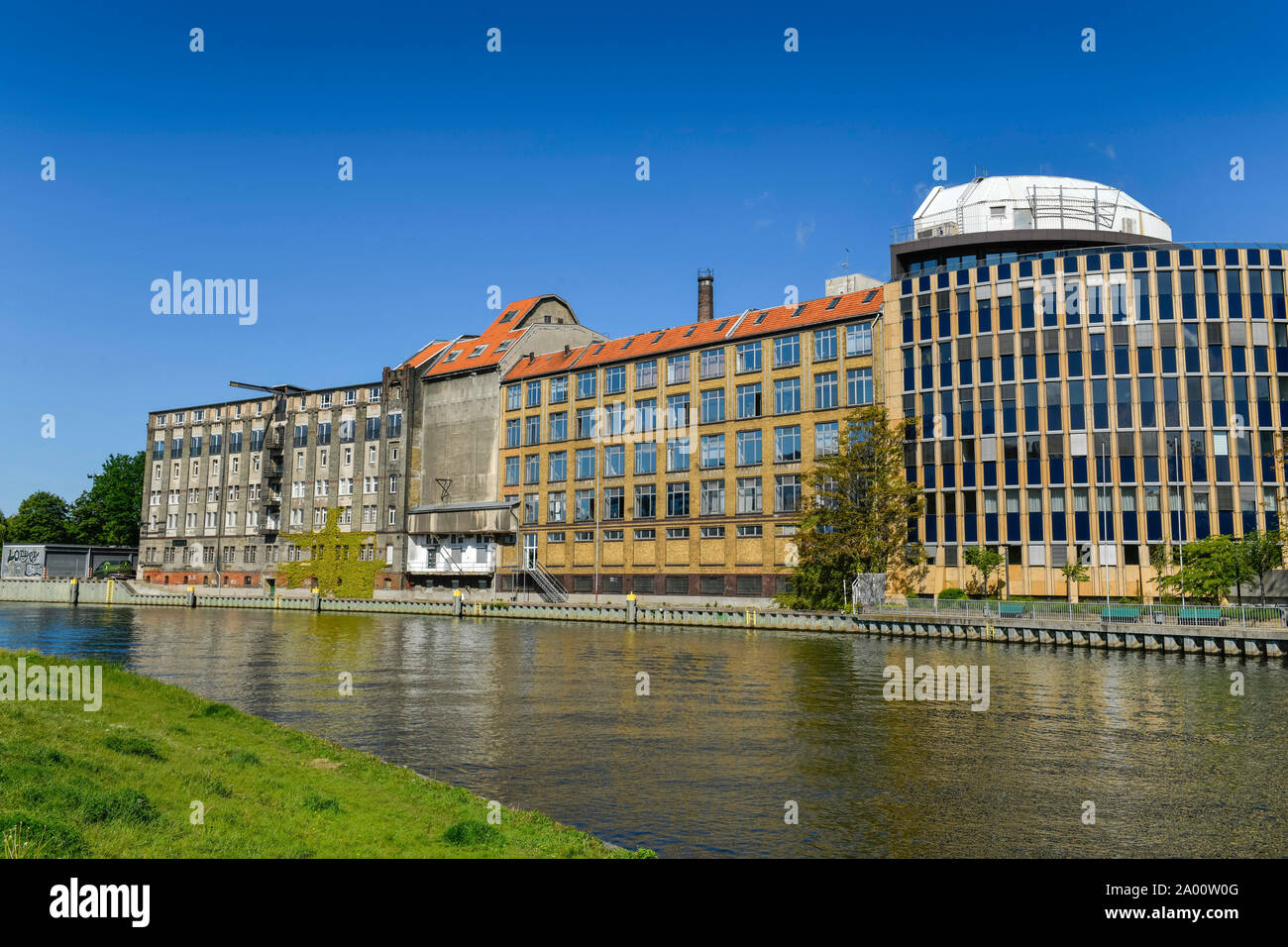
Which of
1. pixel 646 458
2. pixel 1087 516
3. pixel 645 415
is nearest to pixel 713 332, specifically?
pixel 645 415

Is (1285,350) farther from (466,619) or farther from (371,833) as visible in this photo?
(371,833)

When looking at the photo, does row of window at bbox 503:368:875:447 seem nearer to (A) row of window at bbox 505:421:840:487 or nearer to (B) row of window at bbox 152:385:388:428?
(A) row of window at bbox 505:421:840:487

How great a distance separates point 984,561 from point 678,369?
32.5m

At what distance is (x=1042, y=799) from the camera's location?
771 inches

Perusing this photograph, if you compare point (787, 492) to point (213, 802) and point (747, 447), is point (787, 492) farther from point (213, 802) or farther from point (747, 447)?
point (213, 802)

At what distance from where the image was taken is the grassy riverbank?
11070 mm

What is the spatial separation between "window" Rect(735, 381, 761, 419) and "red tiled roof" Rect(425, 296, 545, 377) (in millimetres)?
30064

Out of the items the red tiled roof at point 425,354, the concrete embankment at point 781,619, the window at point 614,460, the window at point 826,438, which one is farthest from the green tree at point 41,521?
the window at point 826,438

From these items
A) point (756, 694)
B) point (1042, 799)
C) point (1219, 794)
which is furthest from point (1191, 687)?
point (1042, 799)

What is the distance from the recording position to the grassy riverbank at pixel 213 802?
11.1 m

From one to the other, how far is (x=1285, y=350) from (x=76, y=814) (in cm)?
8270

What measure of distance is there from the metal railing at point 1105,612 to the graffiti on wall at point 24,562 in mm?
113017

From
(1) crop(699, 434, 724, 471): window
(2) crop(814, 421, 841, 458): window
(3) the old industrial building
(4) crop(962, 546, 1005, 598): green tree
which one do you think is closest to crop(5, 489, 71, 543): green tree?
(3) the old industrial building

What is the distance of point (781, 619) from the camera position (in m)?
74.8
